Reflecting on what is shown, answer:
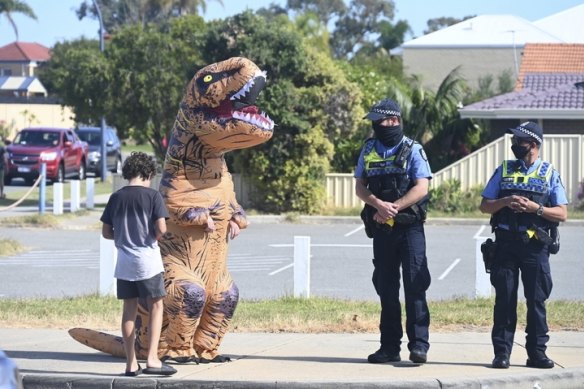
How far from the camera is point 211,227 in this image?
8.42 m

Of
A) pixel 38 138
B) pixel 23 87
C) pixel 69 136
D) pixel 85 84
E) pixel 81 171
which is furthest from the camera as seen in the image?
pixel 23 87

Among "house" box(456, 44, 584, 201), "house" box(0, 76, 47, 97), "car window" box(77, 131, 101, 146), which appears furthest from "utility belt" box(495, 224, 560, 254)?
"house" box(0, 76, 47, 97)

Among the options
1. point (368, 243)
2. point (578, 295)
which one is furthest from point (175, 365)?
point (368, 243)

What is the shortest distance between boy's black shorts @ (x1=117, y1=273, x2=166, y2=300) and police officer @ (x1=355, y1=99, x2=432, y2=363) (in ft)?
5.49

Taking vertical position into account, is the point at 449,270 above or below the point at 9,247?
below

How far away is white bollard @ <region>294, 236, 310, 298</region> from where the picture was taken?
12.4 meters

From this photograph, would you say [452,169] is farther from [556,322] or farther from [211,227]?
[211,227]

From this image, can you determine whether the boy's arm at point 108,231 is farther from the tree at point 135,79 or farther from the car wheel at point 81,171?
the car wheel at point 81,171

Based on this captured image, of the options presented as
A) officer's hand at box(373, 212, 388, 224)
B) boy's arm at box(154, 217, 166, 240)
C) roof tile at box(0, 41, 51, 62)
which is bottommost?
boy's arm at box(154, 217, 166, 240)

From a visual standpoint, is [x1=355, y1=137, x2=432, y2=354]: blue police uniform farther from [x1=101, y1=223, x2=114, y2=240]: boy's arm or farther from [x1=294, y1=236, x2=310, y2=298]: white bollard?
[x1=294, y1=236, x2=310, y2=298]: white bollard

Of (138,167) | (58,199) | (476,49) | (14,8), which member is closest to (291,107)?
(58,199)

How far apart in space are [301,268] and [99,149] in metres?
28.4

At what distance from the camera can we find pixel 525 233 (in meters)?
8.08

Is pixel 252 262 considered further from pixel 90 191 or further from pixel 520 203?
pixel 520 203
